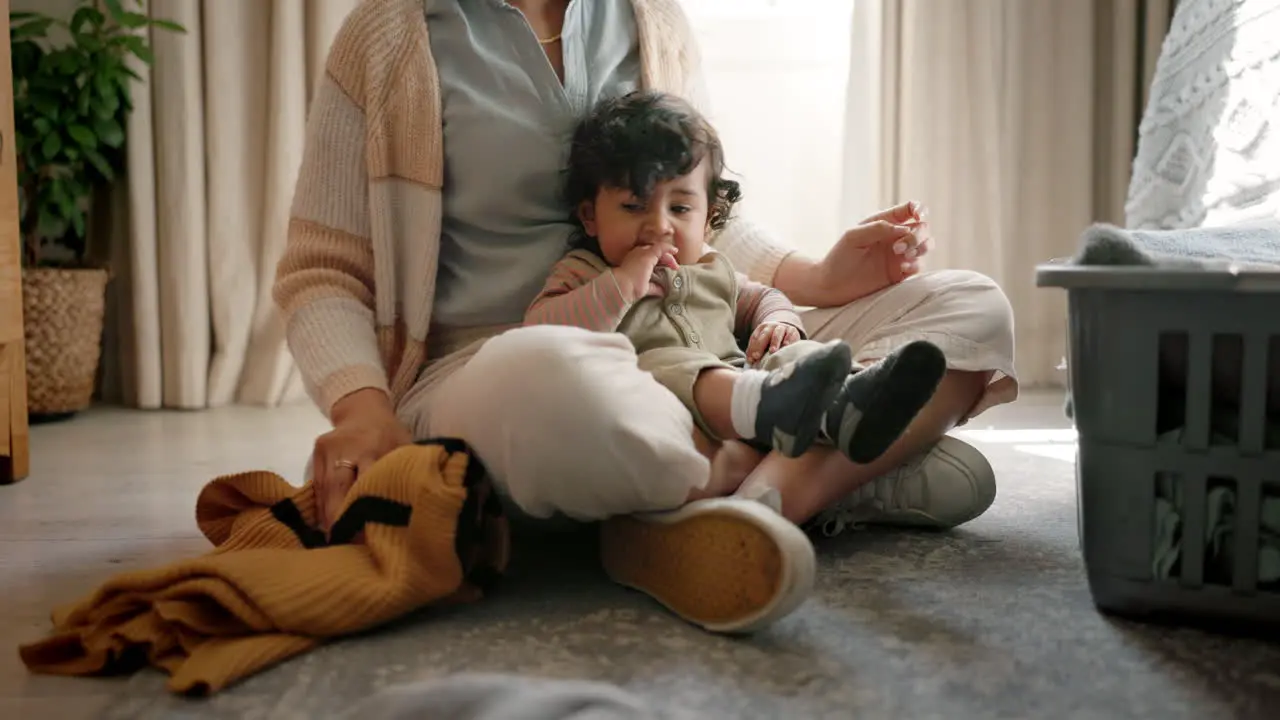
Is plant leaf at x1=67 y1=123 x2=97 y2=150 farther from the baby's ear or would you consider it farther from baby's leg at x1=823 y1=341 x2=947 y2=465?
baby's leg at x1=823 y1=341 x2=947 y2=465

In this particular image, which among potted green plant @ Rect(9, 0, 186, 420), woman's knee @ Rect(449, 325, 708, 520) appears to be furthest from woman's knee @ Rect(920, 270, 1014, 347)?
potted green plant @ Rect(9, 0, 186, 420)

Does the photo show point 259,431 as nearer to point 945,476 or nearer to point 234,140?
point 234,140

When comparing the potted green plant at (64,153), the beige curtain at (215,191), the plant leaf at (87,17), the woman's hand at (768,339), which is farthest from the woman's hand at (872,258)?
the plant leaf at (87,17)

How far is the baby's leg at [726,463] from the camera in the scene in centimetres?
99

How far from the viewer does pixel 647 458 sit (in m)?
0.84

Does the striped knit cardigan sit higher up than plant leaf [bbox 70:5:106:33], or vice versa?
plant leaf [bbox 70:5:106:33]

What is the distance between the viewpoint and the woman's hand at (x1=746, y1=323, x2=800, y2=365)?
110cm

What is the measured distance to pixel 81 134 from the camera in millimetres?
2135

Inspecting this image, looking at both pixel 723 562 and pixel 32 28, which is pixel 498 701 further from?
pixel 32 28

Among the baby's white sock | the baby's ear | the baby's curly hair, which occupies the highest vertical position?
the baby's curly hair

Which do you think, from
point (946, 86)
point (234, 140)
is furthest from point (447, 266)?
point (946, 86)

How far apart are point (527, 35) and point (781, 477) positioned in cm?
54

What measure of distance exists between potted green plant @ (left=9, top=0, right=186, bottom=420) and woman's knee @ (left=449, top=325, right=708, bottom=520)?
160cm

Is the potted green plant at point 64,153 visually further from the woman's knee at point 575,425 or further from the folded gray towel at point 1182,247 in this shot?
the folded gray towel at point 1182,247
